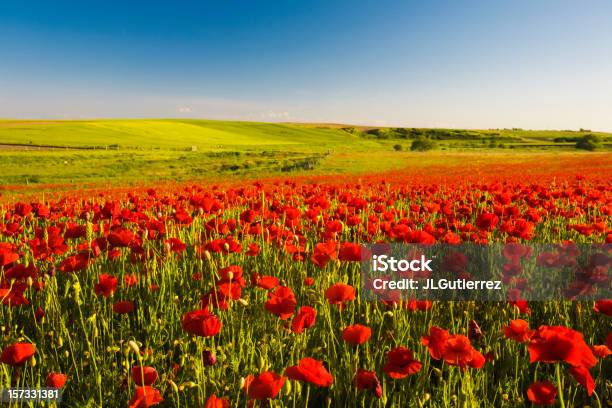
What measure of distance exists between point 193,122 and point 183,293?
352 feet

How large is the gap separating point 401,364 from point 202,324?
0.74 metres

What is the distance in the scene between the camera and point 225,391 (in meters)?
1.87

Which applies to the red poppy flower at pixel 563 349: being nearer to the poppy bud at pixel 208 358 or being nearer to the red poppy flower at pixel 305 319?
the red poppy flower at pixel 305 319

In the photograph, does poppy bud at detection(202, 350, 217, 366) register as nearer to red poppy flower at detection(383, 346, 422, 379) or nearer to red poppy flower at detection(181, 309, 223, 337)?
red poppy flower at detection(181, 309, 223, 337)

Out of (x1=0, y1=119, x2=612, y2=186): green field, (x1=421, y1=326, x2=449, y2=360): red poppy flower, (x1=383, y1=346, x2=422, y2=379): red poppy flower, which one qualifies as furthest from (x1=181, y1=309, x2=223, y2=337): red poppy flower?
(x1=0, y1=119, x2=612, y2=186): green field

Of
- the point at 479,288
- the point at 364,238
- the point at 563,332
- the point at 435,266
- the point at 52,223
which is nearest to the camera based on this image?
the point at 563,332

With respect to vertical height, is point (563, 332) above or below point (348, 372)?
above

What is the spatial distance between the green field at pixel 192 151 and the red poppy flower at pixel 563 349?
42.3 ft

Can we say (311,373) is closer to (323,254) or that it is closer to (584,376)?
(584,376)

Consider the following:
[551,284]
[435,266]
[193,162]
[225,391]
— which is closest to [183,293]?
[225,391]

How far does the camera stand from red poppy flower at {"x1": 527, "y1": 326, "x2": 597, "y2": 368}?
3.88ft

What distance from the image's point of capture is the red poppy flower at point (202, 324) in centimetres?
157

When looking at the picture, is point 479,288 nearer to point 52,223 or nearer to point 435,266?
point 435,266

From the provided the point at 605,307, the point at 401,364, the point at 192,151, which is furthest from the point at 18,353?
the point at 192,151
